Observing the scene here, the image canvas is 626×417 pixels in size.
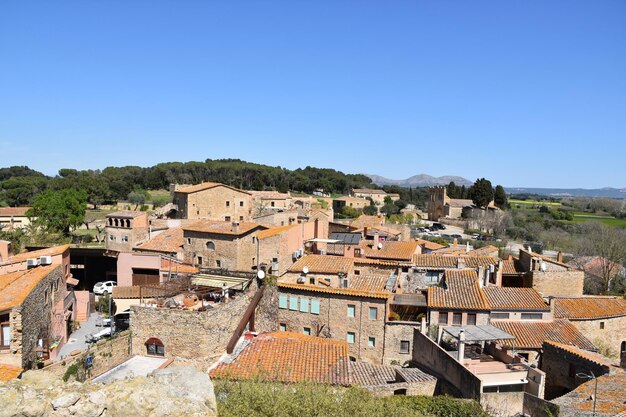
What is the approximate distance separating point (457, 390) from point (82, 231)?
190ft

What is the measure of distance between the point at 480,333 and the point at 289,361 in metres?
9.83

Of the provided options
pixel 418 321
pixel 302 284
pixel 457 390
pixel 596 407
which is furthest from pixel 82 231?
pixel 596 407

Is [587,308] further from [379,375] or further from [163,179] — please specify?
[163,179]

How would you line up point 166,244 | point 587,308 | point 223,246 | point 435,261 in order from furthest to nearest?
point 166,244 → point 435,261 → point 223,246 → point 587,308

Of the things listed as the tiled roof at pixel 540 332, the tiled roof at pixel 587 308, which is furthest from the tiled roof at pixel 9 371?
the tiled roof at pixel 587 308

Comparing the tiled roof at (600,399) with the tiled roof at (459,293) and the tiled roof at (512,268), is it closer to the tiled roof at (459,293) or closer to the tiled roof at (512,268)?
the tiled roof at (459,293)

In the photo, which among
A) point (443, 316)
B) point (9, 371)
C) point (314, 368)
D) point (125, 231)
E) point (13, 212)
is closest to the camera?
point (9, 371)

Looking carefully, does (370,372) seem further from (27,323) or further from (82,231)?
(82,231)

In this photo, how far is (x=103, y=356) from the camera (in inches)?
765

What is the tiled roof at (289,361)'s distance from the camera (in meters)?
18.4

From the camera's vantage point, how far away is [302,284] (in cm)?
2755

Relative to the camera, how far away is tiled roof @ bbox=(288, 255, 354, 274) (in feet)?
94.7

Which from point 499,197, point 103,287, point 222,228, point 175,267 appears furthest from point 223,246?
point 499,197

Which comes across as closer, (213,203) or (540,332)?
(540,332)
